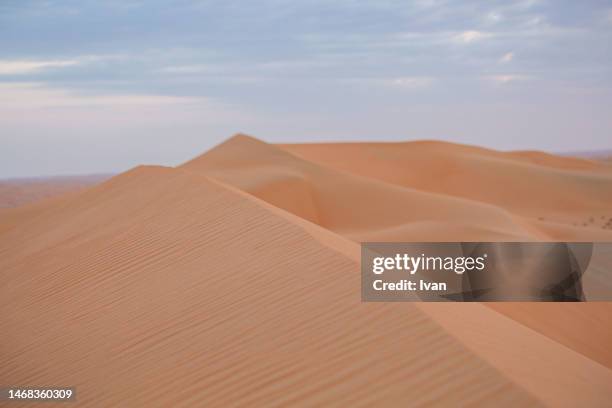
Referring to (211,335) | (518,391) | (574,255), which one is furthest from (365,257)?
(574,255)

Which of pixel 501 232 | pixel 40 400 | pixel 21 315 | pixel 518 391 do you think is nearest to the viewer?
pixel 518 391

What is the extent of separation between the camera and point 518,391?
4070 mm

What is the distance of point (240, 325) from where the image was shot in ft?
19.6

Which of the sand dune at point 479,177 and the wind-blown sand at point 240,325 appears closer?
the wind-blown sand at point 240,325

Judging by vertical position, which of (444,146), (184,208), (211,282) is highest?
(444,146)

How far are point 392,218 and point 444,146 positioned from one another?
24487 mm

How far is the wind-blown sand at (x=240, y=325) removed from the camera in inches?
182

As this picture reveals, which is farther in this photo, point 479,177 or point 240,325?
point 479,177

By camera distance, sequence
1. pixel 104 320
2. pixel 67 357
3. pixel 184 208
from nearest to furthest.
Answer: pixel 67 357 → pixel 104 320 → pixel 184 208

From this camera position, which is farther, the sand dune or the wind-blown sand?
the sand dune

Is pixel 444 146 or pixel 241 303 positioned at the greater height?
pixel 444 146

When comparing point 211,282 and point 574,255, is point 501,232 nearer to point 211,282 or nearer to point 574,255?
point 574,255

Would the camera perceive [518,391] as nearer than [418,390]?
Yes

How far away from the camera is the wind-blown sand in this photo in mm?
4625
